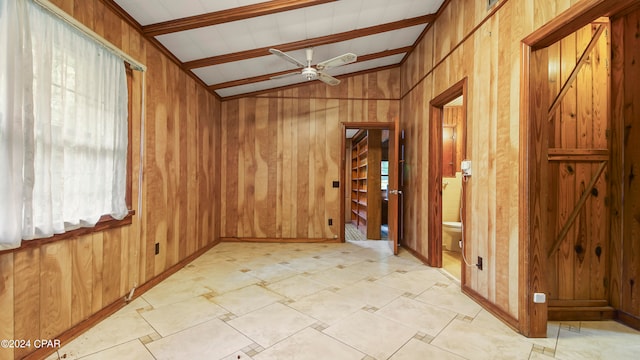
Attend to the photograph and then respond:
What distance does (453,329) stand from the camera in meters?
1.96

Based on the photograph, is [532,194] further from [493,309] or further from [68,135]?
[68,135]

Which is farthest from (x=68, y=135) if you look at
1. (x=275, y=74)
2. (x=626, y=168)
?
(x=626, y=168)

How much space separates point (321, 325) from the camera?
6.56 ft

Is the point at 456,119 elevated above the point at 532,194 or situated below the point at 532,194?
above

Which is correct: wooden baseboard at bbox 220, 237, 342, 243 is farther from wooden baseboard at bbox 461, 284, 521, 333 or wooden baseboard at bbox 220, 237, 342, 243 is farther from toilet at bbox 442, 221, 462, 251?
wooden baseboard at bbox 461, 284, 521, 333

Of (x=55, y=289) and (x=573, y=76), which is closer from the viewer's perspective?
(x=55, y=289)

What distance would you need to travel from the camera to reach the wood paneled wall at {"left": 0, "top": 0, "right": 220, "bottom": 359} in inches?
61.7

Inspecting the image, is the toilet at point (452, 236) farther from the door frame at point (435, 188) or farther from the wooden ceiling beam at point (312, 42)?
the wooden ceiling beam at point (312, 42)

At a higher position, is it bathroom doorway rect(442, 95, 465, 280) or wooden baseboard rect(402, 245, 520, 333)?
bathroom doorway rect(442, 95, 465, 280)

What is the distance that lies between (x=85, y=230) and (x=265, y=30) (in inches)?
92.8

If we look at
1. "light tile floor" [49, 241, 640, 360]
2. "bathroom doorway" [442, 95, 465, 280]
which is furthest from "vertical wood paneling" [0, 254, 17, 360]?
"bathroom doorway" [442, 95, 465, 280]

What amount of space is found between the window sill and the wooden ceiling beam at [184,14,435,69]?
1877 millimetres

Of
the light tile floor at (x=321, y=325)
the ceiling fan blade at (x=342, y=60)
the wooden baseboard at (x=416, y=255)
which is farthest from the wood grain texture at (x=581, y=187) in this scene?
the ceiling fan blade at (x=342, y=60)

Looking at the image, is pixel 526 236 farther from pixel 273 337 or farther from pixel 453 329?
pixel 273 337
